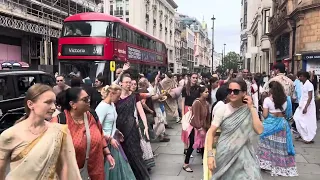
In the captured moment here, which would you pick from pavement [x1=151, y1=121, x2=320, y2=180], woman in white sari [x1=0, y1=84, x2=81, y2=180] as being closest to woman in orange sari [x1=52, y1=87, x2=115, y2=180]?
woman in white sari [x1=0, y1=84, x2=81, y2=180]

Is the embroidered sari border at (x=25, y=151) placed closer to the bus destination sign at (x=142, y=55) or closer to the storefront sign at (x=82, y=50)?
the storefront sign at (x=82, y=50)

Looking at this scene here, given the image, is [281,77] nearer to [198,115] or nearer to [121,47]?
[198,115]

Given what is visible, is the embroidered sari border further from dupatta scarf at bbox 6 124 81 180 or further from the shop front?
the shop front

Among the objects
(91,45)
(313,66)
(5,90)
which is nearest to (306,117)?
(5,90)

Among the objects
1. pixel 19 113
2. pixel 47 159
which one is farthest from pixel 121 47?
pixel 47 159

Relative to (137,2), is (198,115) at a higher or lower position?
lower

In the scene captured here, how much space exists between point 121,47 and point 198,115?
10.1 m

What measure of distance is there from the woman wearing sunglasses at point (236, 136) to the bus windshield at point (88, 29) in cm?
1166

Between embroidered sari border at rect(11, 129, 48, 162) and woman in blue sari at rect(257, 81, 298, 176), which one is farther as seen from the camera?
woman in blue sari at rect(257, 81, 298, 176)

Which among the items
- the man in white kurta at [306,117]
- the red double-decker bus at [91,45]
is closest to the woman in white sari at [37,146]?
the man in white kurta at [306,117]

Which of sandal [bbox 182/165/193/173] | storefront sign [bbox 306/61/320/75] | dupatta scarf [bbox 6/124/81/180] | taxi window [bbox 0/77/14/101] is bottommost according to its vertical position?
sandal [bbox 182/165/193/173]

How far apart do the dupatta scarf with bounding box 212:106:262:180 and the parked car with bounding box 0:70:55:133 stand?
516cm

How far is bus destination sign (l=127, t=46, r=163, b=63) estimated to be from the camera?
56.3ft

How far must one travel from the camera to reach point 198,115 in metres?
5.99
